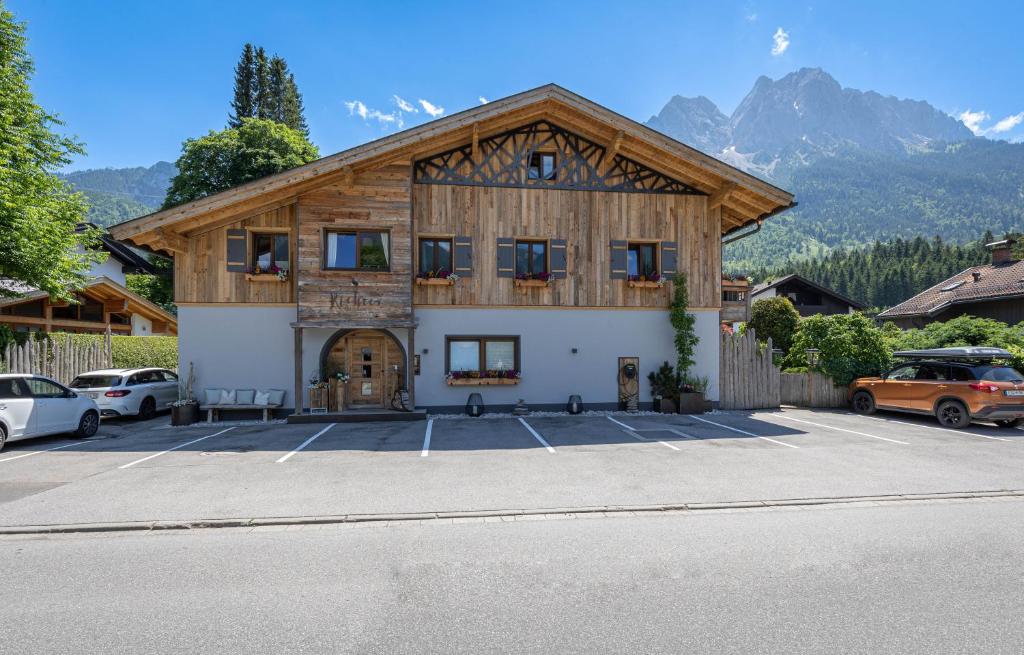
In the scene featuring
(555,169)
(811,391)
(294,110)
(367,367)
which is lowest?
(811,391)

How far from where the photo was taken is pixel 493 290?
14.9m

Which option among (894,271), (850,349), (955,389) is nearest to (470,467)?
(955,389)

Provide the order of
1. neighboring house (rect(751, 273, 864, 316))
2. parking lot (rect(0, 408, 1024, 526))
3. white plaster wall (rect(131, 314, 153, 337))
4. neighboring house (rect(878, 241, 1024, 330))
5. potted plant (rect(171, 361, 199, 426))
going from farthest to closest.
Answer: neighboring house (rect(751, 273, 864, 316))
neighboring house (rect(878, 241, 1024, 330))
white plaster wall (rect(131, 314, 153, 337))
potted plant (rect(171, 361, 199, 426))
parking lot (rect(0, 408, 1024, 526))

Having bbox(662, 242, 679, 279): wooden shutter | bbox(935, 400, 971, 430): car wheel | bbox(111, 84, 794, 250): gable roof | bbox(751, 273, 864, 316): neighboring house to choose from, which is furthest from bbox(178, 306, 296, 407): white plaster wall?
bbox(751, 273, 864, 316): neighboring house

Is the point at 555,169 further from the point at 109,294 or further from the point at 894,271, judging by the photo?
the point at 894,271

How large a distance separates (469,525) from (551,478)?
2.22 m

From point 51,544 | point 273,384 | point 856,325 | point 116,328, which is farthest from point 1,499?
point 856,325

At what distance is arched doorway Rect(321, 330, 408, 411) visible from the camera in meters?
14.6

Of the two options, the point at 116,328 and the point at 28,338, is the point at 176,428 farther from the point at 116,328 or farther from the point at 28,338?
the point at 116,328

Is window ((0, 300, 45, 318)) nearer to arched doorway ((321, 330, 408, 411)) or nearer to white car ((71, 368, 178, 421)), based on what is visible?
white car ((71, 368, 178, 421))

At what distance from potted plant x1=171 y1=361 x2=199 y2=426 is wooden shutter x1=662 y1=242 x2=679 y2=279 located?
1430cm

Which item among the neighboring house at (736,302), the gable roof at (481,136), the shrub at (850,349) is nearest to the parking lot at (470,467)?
the shrub at (850,349)

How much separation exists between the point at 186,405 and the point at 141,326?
47.1ft

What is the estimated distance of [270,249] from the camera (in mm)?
14328
